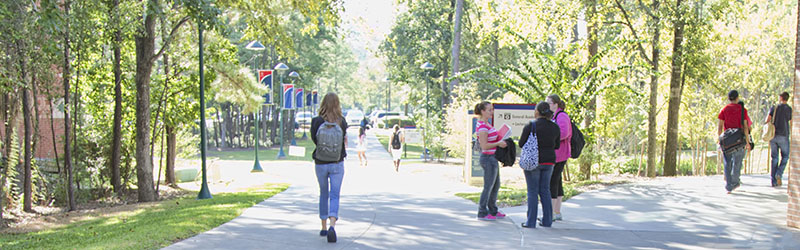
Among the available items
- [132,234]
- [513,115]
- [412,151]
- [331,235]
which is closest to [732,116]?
[513,115]

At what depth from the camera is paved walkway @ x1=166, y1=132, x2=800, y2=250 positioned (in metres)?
7.38

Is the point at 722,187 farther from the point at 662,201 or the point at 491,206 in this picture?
the point at 491,206

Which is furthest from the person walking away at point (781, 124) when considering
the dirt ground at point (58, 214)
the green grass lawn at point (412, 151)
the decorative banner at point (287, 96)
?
the green grass lawn at point (412, 151)

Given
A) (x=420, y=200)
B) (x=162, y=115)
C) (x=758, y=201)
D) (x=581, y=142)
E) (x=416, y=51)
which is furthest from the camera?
(x=416, y=51)

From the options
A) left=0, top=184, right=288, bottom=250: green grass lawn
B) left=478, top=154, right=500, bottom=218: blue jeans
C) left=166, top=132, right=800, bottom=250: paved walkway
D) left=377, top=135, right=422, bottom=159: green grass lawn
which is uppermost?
left=478, top=154, right=500, bottom=218: blue jeans

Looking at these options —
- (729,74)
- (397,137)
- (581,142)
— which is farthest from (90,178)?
(729,74)

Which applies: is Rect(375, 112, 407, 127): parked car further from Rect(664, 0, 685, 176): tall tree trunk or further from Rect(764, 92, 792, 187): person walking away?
Rect(764, 92, 792, 187): person walking away

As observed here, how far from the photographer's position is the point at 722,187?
40.0ft

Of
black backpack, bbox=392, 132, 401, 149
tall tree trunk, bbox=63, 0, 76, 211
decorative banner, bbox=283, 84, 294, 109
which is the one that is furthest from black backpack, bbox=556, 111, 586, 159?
decorative banner, bbox=283, 84, 294, 109

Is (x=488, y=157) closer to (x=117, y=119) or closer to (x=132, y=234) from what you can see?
(x=132, y=234)

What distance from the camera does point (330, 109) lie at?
722cm

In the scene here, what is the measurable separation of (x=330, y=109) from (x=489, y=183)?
251cm

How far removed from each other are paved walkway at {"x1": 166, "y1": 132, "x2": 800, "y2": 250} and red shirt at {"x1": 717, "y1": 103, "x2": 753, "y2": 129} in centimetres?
114

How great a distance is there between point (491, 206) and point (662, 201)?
3.27 metres
